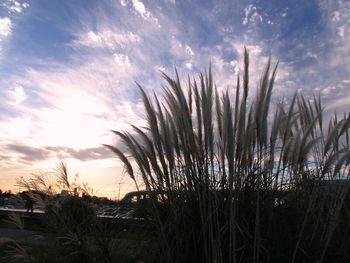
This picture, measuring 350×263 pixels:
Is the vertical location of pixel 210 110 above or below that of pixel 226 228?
above

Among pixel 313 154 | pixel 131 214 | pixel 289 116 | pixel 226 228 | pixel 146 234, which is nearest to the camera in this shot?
pixel 226 228

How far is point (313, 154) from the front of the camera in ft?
13.9

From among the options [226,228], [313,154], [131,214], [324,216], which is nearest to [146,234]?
[131,214]

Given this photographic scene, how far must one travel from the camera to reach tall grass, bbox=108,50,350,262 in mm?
2980

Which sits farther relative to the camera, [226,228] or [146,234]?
[146,234]

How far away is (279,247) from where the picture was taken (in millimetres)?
3002

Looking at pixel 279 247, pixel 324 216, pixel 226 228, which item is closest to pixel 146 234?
pixel 226 228

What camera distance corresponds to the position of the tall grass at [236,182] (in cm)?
298

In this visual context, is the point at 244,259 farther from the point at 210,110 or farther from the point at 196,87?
the point at 196,87

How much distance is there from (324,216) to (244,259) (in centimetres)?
86

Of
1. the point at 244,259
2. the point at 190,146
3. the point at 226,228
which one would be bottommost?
the point at 244,259

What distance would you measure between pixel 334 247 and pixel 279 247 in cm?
64

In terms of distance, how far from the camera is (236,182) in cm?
303

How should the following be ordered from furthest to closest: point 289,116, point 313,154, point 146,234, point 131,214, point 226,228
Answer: point 313,154 → point 131,214 → point 146,234 → point 289,116 → point 226,228
